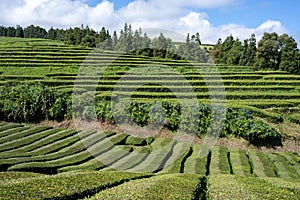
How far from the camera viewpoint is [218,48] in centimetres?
5856

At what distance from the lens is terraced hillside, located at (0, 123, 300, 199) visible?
304 inches

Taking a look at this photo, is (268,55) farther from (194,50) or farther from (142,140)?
(142,140)

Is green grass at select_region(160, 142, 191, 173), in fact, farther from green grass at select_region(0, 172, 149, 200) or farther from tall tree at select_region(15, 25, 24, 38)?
tall tree at select_region(15, 25, 24, 38)

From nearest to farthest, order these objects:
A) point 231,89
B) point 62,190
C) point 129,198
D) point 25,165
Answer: point 129,198 < point 62,190 < point 25,165 < point 231,89

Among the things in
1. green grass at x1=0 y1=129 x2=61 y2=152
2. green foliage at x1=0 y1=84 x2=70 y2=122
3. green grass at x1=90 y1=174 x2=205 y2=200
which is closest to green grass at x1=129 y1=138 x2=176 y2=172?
green grass at x1=90 y1=174 x2=205 y2=200

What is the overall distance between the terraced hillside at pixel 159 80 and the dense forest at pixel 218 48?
19.4 feet

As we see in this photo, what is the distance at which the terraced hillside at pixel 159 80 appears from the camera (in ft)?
96.7

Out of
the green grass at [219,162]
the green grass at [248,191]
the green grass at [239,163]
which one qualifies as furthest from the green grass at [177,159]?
the green grass at [248,191]

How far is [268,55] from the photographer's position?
46.8 meters

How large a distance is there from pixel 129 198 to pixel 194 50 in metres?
47.5

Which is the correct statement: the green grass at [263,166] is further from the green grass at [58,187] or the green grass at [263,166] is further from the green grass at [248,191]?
the green grass at [58,187]

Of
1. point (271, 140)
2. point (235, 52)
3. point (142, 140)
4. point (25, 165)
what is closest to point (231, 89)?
point (271, 140)

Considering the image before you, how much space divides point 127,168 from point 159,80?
63.5 feet

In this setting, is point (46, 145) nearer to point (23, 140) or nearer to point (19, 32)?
point (23, 140)
